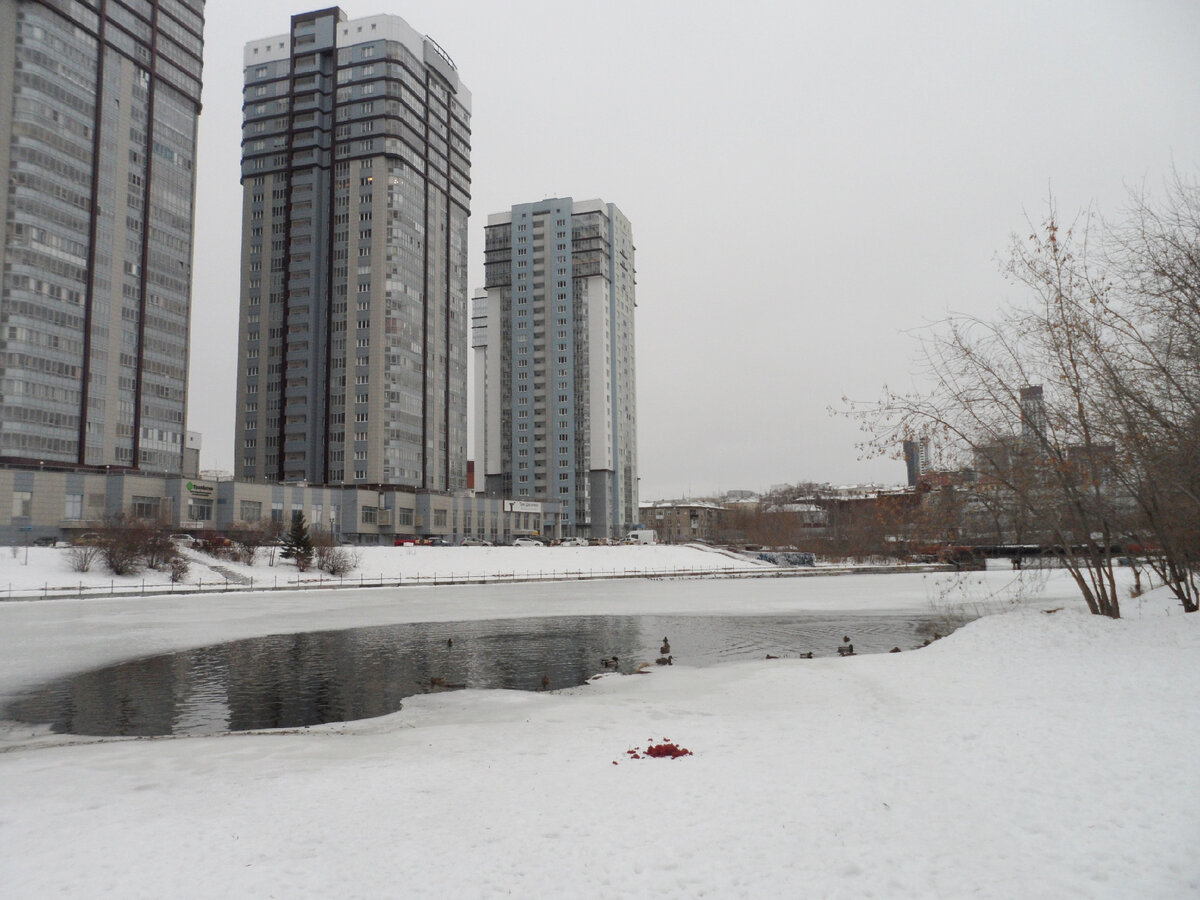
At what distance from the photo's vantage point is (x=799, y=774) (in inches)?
431

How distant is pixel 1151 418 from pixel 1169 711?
9385mm

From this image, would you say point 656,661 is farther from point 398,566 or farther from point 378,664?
point 398,566

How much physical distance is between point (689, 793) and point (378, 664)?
60.3 ft

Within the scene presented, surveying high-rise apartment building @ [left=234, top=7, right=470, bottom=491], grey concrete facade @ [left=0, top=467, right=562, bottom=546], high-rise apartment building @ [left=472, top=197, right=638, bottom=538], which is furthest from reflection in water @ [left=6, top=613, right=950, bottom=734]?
high-rise apartment building @ [left=472, top=197, right=638, bottom=538]

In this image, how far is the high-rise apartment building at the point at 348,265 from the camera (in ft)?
438

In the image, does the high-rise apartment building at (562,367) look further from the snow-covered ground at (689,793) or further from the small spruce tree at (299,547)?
the snow-covered ground at (689,793)

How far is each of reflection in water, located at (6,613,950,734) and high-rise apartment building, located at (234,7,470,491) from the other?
325ft

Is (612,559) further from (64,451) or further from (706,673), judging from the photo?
(706,673)

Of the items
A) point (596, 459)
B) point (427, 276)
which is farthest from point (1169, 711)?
point (596, 459)

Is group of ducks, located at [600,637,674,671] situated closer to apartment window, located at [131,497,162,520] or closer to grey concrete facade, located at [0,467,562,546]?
grey concrete facade, located at [0,467,562,546]

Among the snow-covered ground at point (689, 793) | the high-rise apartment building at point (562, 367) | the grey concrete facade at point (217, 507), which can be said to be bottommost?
the snow-covered ground at point (689, 793)

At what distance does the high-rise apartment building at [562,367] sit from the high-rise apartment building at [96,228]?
8210cm

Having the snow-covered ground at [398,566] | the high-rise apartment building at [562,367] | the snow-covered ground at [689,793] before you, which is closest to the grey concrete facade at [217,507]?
the snow-covered ground at [398,566]

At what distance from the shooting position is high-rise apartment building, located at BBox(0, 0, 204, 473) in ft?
325
